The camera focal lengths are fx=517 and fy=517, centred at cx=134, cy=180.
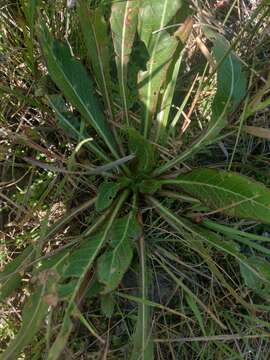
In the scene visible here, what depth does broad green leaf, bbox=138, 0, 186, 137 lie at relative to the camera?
1207mm

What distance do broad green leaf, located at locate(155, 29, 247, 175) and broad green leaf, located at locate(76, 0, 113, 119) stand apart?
242mm

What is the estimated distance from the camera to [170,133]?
1.35 meters

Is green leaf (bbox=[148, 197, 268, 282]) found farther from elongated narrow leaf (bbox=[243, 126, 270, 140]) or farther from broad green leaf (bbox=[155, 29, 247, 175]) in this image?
elongated narrow leaf (bbox=[243, 126, 270, 140])

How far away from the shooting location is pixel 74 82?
1263mm

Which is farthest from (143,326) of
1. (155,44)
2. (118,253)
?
(155,44)

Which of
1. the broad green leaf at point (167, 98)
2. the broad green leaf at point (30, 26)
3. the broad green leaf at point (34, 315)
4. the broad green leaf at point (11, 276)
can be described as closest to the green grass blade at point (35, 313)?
the broad green leaf at point (34, 315)

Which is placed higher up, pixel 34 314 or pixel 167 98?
pixel 167 98

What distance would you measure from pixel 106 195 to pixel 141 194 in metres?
0.11

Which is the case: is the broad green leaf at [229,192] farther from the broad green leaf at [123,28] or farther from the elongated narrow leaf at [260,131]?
the broad green leaf at [123,28]

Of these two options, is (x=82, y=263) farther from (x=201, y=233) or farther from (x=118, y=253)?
(x=201, y=233)

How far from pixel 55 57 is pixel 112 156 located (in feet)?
0.99

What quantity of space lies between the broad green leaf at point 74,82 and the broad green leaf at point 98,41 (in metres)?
0.03

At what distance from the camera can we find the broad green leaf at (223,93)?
1.23 m

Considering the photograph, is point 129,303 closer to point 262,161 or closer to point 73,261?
point 73,261
